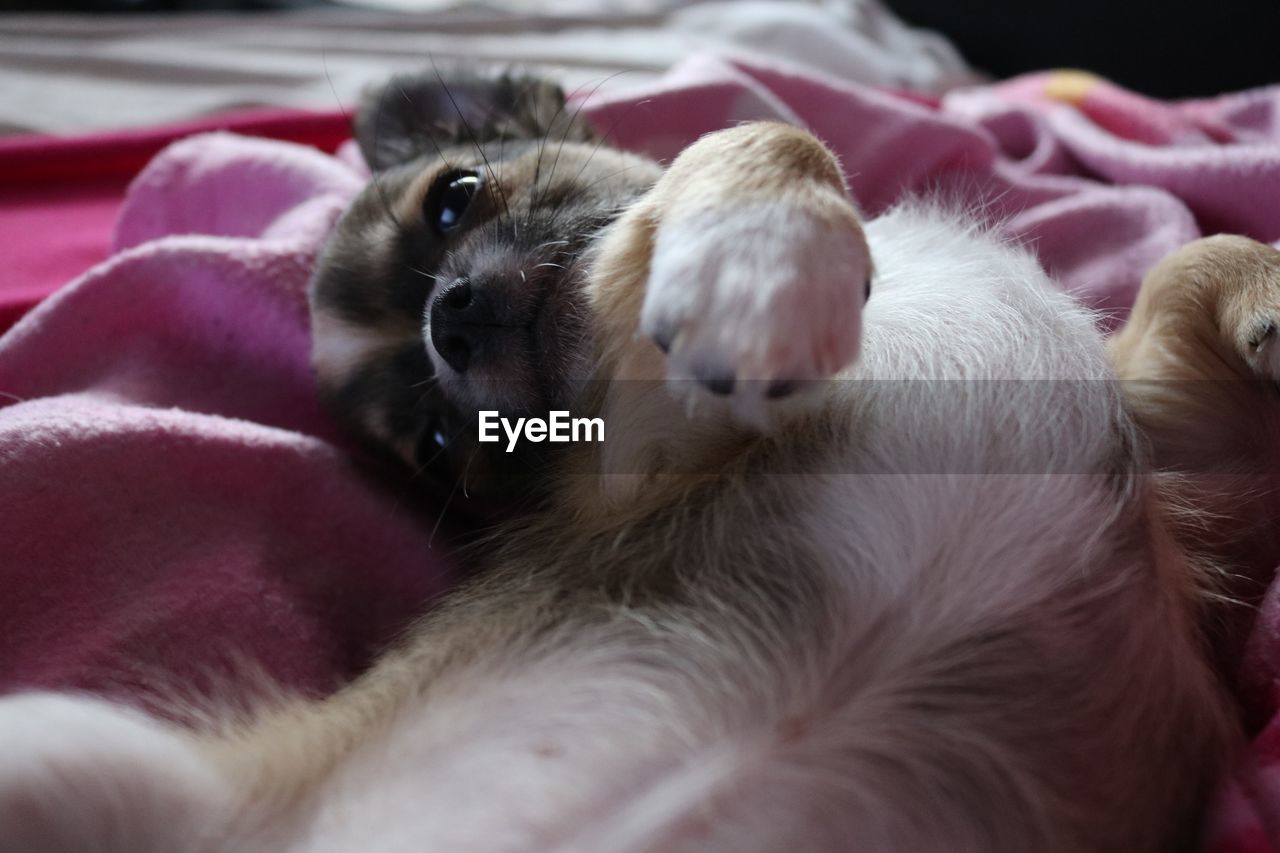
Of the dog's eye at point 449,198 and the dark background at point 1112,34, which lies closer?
the dog's eye at point 449,198

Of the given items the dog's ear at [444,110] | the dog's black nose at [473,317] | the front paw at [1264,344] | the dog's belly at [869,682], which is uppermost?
the dog's ear at [444,110]

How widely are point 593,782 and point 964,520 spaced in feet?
1.24

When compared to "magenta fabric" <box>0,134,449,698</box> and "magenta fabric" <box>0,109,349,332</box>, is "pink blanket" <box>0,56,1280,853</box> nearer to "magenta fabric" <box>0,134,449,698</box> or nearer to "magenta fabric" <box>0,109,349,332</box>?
"magenta fabric" <box>0,134,449,698</box>

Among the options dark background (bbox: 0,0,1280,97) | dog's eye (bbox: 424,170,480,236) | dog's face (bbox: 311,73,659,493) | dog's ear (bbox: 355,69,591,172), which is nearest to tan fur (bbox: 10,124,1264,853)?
dog's face (bbox: 311,73,659,493)

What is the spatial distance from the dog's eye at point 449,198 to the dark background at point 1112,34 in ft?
5.88

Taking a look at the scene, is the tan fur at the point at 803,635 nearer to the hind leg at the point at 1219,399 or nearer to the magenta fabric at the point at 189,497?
the hind leg at the point at 1219,399

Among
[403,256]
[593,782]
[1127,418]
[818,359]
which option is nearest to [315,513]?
[403,256]

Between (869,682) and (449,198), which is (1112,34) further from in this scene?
(869,682)

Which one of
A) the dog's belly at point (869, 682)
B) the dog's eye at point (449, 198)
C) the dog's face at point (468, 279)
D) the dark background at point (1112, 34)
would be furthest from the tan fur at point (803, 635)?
the dark background at point (1112, 34)

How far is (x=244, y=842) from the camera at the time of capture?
76cm

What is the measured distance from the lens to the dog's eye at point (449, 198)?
1.21 meters

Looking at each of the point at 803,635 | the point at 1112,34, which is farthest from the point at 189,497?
the point at 1112,34

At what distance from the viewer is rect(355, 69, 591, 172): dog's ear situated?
153 cm

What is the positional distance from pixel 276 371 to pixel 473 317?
495 mm
